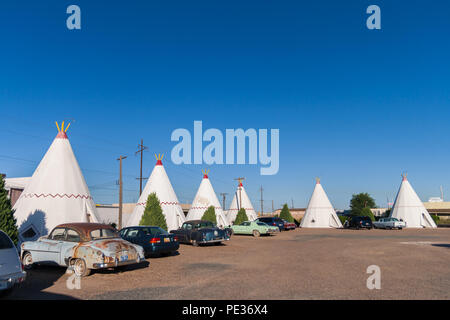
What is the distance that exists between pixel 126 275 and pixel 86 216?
9.14 meters

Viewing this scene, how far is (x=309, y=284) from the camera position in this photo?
7.52 meters

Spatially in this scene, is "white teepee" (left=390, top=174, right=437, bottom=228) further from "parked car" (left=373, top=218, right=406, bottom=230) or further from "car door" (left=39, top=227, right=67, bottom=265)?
"car door" (left=39, top=227, right=67, bottom=265)

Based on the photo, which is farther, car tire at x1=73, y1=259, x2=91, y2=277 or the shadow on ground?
car tire at x1=73, y1=259, x2=91, y2=277

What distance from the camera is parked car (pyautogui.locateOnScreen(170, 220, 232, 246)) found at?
17000mm

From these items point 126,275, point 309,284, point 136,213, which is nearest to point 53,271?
point 126,275

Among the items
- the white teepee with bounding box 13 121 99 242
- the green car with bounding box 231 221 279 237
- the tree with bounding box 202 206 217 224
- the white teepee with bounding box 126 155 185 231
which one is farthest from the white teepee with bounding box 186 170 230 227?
the white teepee with bounding box 13 121 99 242

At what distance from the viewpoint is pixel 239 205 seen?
39.4 meters

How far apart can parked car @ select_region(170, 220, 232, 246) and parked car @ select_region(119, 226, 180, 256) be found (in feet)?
13.9

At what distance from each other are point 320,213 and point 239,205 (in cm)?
975

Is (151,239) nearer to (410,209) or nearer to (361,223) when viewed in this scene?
(361,223)

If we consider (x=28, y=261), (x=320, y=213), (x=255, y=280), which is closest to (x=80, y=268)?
(x=28, y=261)

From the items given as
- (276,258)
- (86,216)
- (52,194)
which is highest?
(52,194)

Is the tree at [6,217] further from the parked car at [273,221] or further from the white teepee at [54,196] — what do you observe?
the parked car at [273,221]
